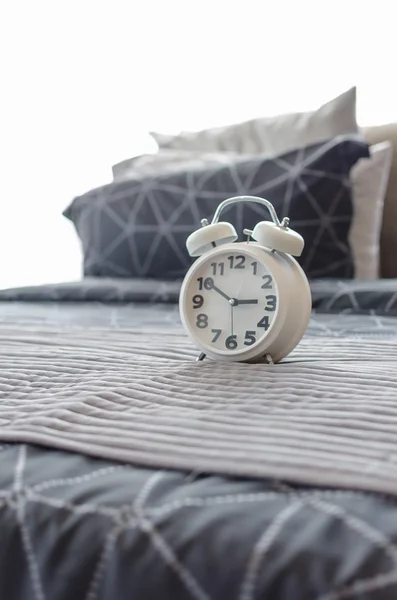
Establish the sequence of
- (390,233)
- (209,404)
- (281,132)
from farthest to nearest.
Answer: (281,132)
(390,233)
(209,404)

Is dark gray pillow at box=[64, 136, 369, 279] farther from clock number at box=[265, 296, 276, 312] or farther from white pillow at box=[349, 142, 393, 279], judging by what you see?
clock number at box=[265, 296, 276, 312]

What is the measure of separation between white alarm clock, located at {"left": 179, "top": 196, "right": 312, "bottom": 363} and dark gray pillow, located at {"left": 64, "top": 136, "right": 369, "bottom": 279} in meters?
0.65

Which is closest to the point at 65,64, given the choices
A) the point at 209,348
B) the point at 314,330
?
the point at 314,330

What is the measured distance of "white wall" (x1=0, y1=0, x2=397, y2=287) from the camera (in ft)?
7.25

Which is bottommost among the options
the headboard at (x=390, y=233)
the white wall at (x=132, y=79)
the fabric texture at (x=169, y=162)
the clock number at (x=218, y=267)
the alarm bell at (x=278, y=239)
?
the headboard at (x=390, y=233)

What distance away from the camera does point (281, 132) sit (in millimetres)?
1903

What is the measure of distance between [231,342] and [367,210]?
978 millimetres

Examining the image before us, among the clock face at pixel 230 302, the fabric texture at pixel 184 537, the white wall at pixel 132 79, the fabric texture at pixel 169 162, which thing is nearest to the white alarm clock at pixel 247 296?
the clock face at pixel 230 302

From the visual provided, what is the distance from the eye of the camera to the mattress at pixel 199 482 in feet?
1.20

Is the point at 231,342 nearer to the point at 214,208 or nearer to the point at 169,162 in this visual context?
the point at 214,208

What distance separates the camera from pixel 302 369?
73 centimetres

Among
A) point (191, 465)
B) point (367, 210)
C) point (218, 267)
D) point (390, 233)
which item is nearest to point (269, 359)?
point (218, 267)

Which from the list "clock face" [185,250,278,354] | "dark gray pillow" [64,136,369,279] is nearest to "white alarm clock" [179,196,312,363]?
"clock face" [185,250,278,354]

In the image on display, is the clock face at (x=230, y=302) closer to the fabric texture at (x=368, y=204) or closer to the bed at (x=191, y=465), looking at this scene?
the bed at (x=191, y=465)
